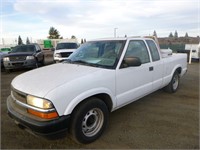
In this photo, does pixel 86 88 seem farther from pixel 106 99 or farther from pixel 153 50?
pixel 153 50

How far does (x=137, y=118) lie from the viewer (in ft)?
12.6

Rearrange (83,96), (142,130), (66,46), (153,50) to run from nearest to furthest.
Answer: (83,96), (142,130), (153,50), (66,46)

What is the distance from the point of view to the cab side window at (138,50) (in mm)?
3600

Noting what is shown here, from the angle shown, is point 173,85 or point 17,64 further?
point 17,64

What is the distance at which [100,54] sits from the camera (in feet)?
11.8

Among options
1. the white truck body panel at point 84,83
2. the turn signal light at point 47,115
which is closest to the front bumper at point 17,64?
the white truck body panel at point 84,83

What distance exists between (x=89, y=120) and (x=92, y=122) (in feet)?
0.33

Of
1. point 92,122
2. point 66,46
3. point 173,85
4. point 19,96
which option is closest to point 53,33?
point 66,46

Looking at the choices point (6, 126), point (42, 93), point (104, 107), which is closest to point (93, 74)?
point (104, 107)

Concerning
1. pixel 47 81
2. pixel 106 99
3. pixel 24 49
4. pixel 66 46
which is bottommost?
pixel 106 99

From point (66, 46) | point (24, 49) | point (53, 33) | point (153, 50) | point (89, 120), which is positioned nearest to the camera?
point (89, 120)

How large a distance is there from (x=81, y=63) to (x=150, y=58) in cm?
172

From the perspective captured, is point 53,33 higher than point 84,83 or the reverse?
higher

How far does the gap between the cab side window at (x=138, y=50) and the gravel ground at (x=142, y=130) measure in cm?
131
